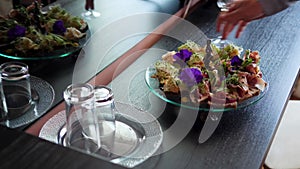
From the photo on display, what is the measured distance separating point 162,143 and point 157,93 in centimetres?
14

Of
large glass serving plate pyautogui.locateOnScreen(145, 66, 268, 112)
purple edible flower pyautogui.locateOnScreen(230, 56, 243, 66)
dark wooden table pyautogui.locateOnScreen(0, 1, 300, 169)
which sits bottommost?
dark wooden table pyautogui.locateOnScreen(0, 1, 300, 169)

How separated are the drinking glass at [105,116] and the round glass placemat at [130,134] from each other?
14mm

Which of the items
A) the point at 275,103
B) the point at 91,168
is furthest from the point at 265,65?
the point at 91,168

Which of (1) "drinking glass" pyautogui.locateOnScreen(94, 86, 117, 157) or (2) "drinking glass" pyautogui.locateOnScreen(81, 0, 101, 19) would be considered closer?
→ (1) "drinking glass" pyautogui.locateOnScreen(94, 86, 117, 157)

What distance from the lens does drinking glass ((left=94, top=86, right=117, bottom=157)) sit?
84 cm

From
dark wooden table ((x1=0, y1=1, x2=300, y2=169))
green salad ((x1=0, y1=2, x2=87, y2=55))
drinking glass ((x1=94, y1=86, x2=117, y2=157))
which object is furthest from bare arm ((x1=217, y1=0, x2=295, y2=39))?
green salad ((x1=0, y1=2, x2=87, y2=55))

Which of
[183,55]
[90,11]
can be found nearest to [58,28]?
[90,11]

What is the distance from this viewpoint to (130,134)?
0.88 metres

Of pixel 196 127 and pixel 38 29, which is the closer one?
pixel 196 127

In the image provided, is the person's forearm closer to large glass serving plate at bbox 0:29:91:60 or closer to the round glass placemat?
the round glass placemat

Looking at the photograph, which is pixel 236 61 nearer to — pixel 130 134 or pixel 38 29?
pixel 130 134

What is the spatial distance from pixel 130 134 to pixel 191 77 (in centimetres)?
19

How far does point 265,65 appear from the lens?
3.86 ft

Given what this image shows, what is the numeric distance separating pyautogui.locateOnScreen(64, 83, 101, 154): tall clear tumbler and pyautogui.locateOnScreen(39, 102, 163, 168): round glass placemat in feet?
0.08
